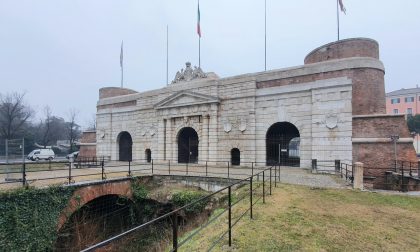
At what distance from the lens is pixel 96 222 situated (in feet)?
37.5

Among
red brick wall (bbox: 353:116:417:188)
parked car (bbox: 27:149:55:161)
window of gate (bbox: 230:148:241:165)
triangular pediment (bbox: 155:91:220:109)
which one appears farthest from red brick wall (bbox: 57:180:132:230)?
parked car (bbox: 27:149:55:161)

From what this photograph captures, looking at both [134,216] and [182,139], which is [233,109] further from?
[134,216]

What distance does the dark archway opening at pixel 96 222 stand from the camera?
9820 millimetres

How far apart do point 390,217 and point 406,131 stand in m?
10.2

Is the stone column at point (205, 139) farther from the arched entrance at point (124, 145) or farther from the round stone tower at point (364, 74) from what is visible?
the arched entrance at point (124, 145)

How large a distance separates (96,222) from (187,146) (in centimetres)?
1304

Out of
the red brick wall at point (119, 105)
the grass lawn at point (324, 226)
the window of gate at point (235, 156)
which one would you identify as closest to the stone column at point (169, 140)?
the red brick wall at point (119, 105)

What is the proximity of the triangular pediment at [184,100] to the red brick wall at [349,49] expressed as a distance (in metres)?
8.54

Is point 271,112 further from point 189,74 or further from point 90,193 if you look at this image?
point 90,193

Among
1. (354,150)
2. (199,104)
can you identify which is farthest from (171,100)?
(354,150)

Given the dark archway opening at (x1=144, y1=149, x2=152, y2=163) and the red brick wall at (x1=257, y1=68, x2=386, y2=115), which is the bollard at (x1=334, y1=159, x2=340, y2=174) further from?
the dark archway opening at (x1=144, y1=149, x2=152, y2=163)

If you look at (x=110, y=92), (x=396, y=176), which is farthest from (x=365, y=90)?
(x=110, y=92)

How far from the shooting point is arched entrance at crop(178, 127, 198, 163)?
23.1 metres

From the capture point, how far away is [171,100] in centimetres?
2262
